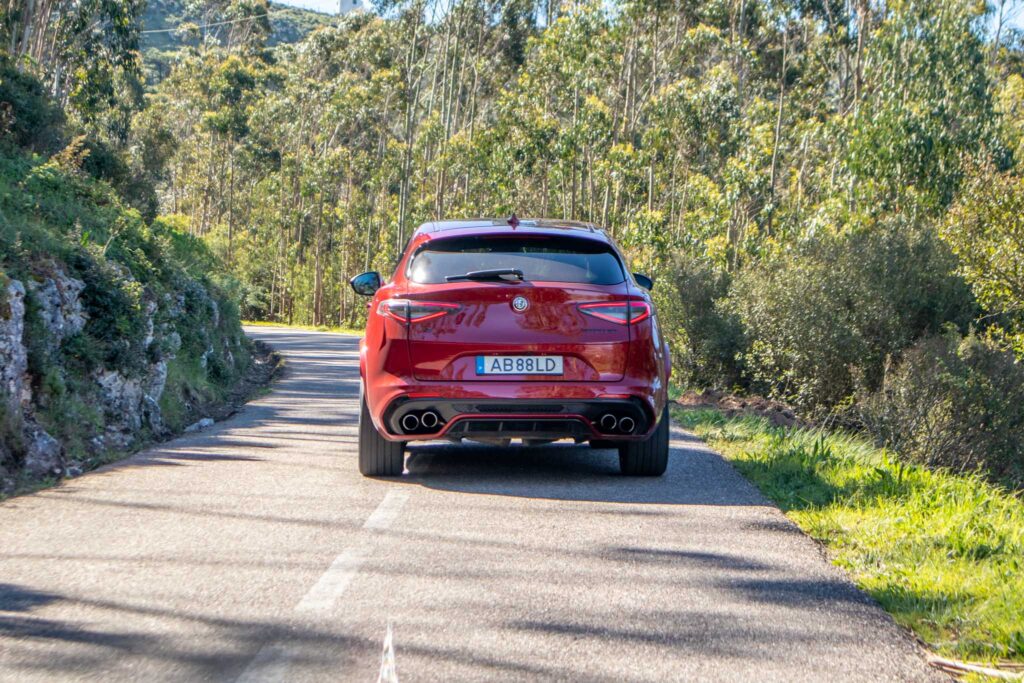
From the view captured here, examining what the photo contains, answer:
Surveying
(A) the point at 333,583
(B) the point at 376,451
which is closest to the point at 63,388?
(B) the point at 376,451

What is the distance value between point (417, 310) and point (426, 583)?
2.67 metres

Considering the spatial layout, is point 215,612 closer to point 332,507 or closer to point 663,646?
point 663,646

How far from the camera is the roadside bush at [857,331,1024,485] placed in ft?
44.2

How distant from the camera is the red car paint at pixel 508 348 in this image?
23.8 feet

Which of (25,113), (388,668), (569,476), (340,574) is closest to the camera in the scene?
(388,668)

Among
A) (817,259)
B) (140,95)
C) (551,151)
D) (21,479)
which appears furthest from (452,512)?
(140,95)

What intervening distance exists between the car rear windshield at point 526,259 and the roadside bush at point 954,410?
661cm

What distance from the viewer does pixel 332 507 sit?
675 cm

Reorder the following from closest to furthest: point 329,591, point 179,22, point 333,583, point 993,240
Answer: point 329,591 < point 333,583 < point 993,240 < point 179,22

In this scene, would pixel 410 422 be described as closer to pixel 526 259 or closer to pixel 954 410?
pixel 526 259

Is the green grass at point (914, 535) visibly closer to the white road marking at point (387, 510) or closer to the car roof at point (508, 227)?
the car roof at point (508, 227)

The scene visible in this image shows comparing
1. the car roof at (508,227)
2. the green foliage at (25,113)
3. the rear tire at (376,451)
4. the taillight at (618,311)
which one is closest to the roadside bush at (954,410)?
the car roof at (508,227)

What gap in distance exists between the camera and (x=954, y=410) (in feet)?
45.5

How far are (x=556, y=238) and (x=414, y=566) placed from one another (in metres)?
3.02
